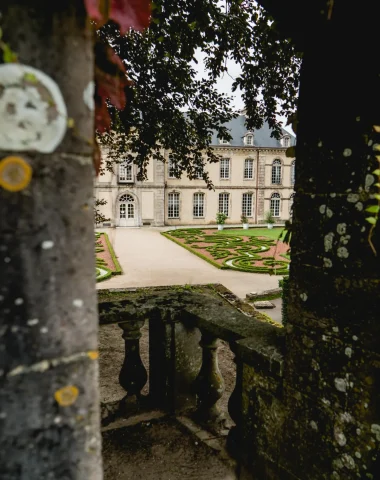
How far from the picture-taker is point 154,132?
516cm

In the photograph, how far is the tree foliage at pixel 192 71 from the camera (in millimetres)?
3904

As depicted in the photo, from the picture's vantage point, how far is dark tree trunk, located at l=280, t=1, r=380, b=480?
150 centimetres

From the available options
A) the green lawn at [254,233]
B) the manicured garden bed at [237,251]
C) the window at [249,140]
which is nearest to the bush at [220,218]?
Answer: the green lawn at [254,233]

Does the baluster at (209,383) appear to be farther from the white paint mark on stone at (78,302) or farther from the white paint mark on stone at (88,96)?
the white paint mark on stone at (88,96)

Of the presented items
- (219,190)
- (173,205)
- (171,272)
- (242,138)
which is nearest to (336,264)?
(171,272)

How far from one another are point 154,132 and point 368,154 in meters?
4.05

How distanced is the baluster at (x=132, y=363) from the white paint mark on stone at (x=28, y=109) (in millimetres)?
1932

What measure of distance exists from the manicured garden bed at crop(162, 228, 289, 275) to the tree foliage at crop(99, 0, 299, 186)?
7.06m

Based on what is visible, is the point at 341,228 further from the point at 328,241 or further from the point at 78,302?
the point at 78,302

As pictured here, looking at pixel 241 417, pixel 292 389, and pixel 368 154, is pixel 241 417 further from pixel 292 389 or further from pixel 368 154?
pixel 368 154

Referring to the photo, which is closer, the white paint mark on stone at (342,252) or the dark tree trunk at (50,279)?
the dark tree trunk at (50,279)

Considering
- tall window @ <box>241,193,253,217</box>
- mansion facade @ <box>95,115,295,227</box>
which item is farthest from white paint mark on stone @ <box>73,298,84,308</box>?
tall window @ <box>241,193,253,217</box>

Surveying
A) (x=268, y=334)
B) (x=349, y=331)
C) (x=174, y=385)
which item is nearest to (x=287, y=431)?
(x=268, y=334)

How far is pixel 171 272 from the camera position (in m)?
13.8
